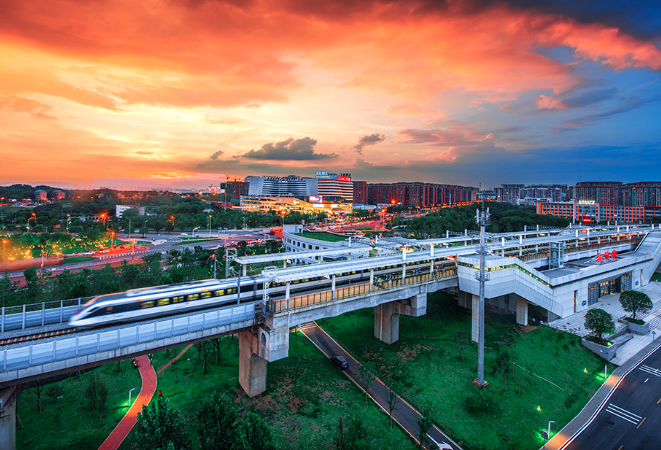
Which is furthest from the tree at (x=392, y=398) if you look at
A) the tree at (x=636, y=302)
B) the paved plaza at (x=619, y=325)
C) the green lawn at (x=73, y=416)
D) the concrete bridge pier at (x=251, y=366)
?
the tree at (x=636, y=302)

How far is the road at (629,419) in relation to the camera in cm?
2178

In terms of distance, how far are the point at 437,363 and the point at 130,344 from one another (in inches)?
1015

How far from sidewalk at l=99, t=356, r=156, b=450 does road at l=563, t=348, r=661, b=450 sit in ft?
99.3

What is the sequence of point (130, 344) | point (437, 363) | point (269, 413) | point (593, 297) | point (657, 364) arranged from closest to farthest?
point (130, 344) < point (269, 413) < point (437, 363) < point (657, 364) < point (593, 297)

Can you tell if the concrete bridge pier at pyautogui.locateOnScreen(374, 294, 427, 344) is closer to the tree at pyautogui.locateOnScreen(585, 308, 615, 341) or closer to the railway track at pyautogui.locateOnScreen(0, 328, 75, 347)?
the tree at pyautogui.locateOnScreen(585, 308, 615, 341)

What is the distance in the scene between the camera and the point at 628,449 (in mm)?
21250

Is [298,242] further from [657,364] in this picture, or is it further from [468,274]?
[657,364]

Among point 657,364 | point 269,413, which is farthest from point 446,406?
point 657,364

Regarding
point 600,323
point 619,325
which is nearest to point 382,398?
point 600,323

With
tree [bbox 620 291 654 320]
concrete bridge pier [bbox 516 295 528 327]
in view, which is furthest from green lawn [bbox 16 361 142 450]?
tree [bbox 620 291 654 320]

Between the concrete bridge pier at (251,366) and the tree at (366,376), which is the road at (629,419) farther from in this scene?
the concrete bridge pier at (251,366)

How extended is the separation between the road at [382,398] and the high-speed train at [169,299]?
8.27 metres

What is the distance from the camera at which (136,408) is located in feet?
77.7

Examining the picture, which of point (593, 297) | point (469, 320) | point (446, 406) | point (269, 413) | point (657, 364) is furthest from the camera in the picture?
point (593, 297)
